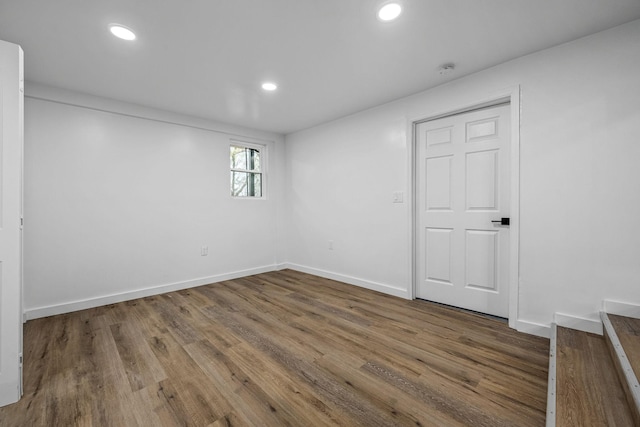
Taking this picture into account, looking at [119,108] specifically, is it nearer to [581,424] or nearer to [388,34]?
[388,34]

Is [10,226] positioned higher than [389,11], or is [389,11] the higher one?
[389,11]

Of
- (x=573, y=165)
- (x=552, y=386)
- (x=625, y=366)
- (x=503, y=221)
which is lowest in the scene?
(x=552, y=386)

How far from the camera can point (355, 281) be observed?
3.81 metres

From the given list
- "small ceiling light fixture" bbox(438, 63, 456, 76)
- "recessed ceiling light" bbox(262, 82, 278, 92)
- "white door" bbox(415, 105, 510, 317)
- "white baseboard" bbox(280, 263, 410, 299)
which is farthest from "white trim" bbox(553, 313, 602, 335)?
"recessed ceiling light" bbox(262, 82, 278, 92)

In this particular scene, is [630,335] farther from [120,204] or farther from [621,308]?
[120,204]

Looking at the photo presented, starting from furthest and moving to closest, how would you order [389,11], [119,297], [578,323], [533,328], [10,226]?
[119,297] → [533,328] → [578,323] → [389,11] → [10,226]

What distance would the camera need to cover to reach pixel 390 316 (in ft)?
8.94

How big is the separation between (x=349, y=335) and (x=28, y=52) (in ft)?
11.5

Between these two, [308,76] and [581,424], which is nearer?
[581,424]

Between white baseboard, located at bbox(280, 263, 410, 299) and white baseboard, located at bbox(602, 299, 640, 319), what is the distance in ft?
5.35

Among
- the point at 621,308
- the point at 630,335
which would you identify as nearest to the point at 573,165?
the point at 621,308

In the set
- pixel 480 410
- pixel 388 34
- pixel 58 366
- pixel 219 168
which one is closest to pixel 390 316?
pixel 480 410

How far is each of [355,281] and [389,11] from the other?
3.03 m

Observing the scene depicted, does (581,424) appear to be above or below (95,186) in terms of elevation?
below
